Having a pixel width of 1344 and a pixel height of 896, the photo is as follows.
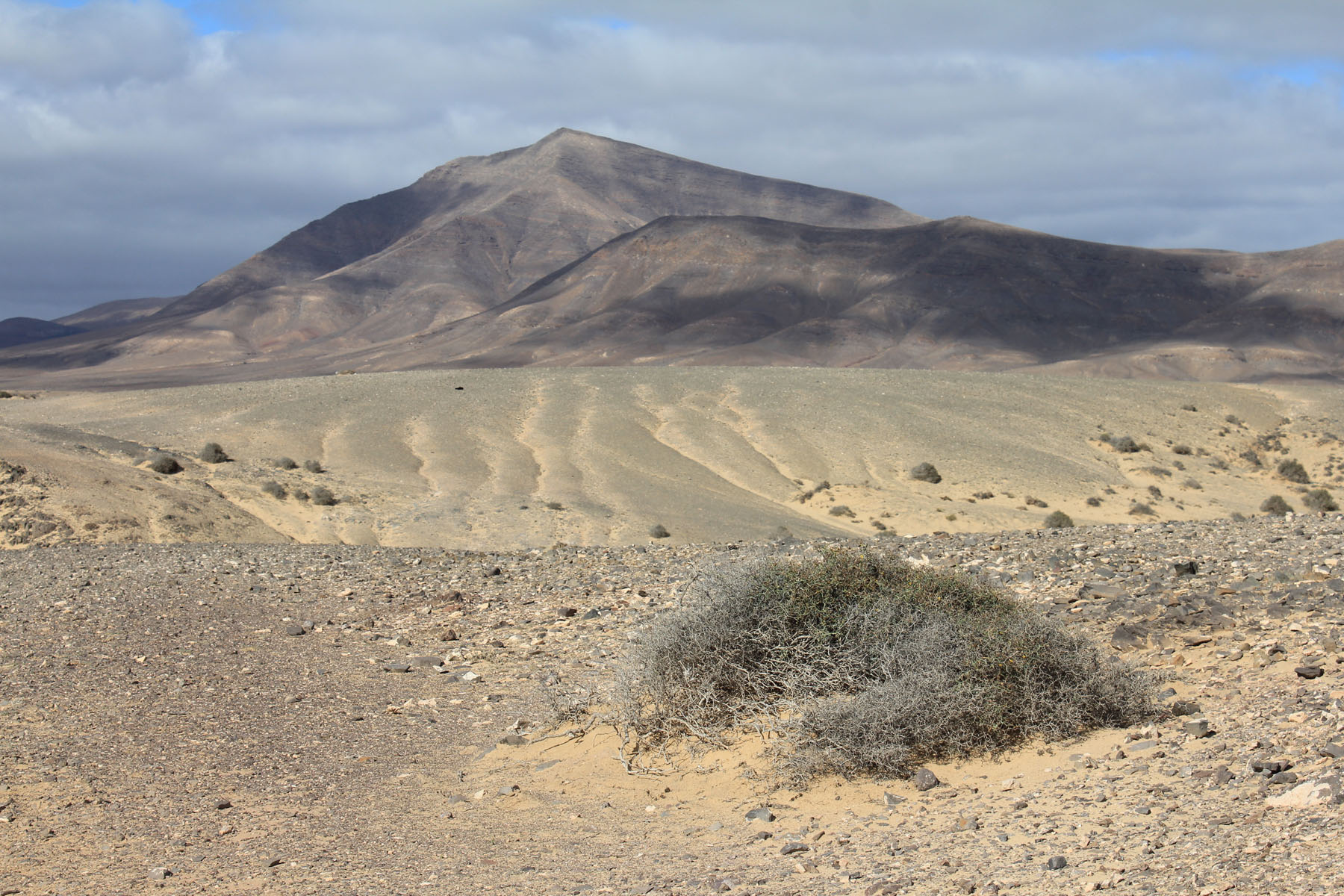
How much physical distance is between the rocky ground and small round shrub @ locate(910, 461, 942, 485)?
24623mm

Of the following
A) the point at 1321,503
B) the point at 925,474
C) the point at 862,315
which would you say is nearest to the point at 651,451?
the point at 925,474

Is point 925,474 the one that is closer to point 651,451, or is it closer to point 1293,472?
point 651,451

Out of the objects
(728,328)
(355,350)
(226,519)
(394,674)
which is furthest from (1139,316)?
(394,674)

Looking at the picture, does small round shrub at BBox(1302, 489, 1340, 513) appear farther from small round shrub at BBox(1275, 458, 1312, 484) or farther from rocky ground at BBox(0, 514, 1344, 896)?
rocky ground at BBox(0, 514, 1344, 896)

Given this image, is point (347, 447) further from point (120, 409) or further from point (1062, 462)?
point (1062, 462)

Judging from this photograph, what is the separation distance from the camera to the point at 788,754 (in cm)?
679

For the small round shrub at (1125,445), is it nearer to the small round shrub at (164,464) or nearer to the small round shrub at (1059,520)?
the small round shrub at (1059,520)

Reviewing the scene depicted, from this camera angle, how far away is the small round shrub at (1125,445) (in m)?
42.8

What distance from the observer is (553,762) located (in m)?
7.62

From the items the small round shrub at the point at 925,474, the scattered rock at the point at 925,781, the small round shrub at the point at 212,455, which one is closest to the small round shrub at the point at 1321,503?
the small round shrub at the point at 925,474

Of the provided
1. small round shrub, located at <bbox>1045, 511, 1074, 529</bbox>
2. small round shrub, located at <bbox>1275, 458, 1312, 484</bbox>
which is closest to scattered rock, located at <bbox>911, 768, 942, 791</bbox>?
small round shrub, located at <bbox>1045, 511, 1074, 529</bbox>

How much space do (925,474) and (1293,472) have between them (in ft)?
50.5

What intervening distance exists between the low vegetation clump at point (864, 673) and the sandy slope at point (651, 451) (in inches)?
692

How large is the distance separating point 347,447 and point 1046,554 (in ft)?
93.6
